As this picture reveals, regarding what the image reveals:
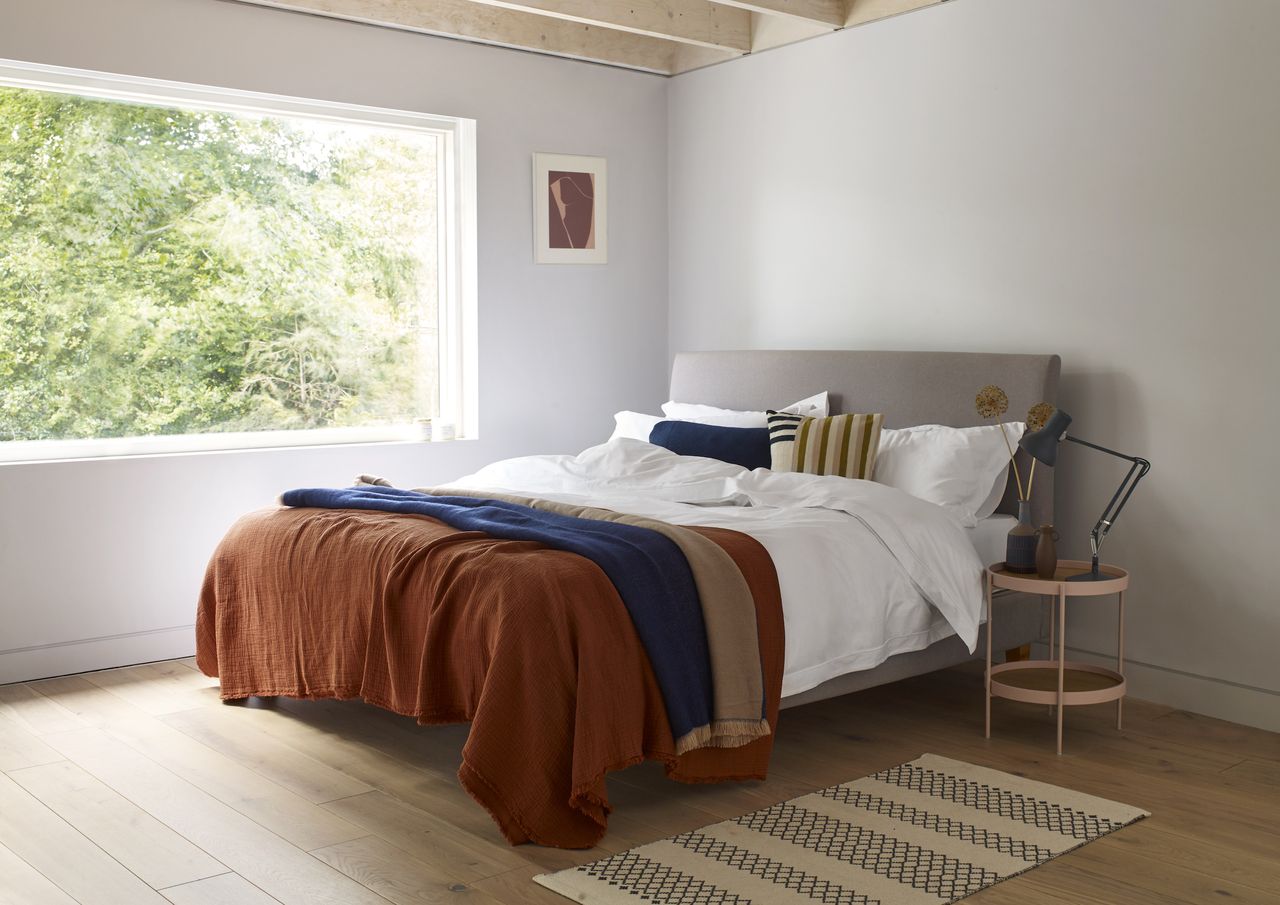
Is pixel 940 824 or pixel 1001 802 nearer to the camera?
pixel 940 824

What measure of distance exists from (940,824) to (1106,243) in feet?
7.47

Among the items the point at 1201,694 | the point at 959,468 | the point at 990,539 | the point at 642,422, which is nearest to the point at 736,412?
the point at 642,422

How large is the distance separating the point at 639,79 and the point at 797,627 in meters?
3.54

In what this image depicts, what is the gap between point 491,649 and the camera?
302 cm

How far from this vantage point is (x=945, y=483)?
4262mm

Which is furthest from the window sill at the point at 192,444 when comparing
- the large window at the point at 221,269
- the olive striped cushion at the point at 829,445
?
the olive striped cushion at the point at 829,445

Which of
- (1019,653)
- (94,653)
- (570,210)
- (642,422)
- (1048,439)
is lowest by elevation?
(94,653)

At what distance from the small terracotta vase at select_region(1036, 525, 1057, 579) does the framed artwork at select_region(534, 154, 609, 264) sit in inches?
114

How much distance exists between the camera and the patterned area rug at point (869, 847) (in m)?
2.66

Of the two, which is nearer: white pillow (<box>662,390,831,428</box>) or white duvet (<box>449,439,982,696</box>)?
white duvet (<box>449,439,982,696</box>)

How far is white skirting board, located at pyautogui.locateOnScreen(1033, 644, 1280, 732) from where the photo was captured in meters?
3.95

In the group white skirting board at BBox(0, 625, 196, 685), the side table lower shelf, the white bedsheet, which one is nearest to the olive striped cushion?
the white bedsheet

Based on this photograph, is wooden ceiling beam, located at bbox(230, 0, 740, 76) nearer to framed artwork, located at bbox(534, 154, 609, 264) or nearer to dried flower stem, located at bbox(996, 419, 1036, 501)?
framed artwork, located at bbox(534, 154, 609, 264)

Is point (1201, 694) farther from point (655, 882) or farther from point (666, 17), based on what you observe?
point (666, 17)
